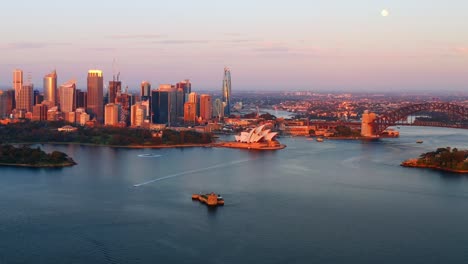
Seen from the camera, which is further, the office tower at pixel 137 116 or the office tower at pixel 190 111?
the office tower at pixel 190 111

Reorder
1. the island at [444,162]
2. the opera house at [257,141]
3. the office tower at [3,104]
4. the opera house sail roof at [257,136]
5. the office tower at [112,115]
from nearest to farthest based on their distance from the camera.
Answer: the island at [444,162]
the opera house at [257,141]
the opera house sail roof at [257,136]
the office tower at [112,115]
the office tower at [3,104]

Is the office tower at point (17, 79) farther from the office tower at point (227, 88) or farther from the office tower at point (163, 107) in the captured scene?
the office tower at point (227, 88)

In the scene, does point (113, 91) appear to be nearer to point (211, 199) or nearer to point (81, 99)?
point (81, 99)

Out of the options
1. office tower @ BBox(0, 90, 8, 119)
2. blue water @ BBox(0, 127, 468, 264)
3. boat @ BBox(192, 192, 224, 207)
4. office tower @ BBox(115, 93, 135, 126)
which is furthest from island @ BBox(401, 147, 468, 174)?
office tower @ BBox(0, 90, 8, 119)

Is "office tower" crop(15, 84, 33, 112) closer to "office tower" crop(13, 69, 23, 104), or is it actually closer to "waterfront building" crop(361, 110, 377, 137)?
"office tower" crop(13, 69, 23, 104)

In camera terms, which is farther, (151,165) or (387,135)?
(387,135)

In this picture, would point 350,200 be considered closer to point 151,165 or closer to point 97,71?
point 151,165

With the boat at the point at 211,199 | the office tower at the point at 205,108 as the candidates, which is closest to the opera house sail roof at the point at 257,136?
the boat at the point at 211,199

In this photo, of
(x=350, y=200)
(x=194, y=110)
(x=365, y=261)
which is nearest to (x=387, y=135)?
(x=194, y=110)
